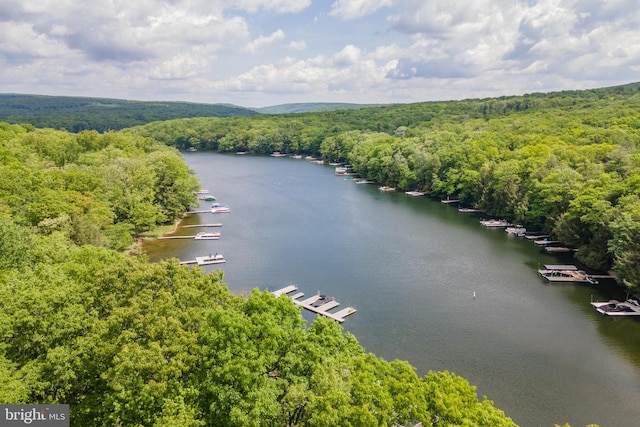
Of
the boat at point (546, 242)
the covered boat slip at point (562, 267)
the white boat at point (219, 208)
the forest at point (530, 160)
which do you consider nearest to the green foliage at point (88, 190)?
the white boat at point (219, 208)

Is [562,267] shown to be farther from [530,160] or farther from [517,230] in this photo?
[530,160]

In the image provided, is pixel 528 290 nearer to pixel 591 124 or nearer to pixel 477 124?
pixel 591 124

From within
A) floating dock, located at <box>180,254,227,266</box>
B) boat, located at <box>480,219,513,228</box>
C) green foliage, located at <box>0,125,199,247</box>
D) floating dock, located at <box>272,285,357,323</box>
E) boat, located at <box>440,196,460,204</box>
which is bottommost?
floating dock, located at <box>180,254,227,266</box>

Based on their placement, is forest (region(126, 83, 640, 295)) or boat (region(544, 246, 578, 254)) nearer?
forest (region(126, 83, 640, 295))

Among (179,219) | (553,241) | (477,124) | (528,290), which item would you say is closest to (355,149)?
(477,124)

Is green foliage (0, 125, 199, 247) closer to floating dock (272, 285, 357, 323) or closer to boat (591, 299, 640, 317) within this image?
floating dock (272, 285, 357, 323)

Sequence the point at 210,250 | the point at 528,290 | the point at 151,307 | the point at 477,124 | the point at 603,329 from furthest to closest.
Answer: the point at 477,124 < the point at 210,250 < the point at 528,290 < the point at 603,329 < the point at 151,307

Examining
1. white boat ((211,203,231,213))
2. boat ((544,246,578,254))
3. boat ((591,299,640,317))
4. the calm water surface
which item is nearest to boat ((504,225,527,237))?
the calm water surface

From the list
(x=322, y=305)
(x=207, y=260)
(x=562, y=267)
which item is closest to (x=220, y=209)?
(x=207, y=260)
